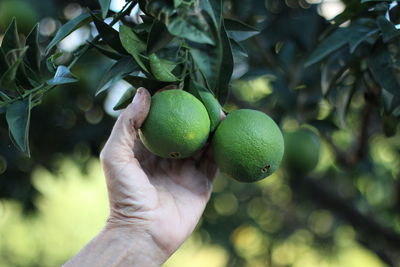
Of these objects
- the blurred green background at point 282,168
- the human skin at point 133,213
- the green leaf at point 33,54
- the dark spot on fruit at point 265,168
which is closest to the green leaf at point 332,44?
the blurred green background at point 282,168

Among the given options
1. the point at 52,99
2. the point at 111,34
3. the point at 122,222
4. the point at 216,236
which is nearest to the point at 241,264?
the point at 216,236

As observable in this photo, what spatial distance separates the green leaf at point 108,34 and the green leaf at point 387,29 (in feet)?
2.46

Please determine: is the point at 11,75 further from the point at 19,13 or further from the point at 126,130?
the point at 19,13

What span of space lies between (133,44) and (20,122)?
0.33 metres

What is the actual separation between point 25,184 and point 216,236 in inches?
64.1

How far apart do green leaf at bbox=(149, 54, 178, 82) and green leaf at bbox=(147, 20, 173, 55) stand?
Answer: 0.12m

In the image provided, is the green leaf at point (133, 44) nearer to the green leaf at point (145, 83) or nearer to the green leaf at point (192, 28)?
the green leaf at point (145, 83)

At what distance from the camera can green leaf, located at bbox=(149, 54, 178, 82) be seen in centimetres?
130

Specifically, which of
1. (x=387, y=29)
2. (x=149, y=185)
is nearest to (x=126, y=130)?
(x=149, y=185)

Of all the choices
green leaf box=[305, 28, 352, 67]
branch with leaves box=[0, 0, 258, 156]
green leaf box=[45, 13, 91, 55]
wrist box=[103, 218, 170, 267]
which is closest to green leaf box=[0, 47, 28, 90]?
branch with leaves box=[0, 0, 258, 156]

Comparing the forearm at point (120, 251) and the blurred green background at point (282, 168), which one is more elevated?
the forearm at point (120, 251)

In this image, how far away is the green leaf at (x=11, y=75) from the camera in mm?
1188

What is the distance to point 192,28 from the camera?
1.05m

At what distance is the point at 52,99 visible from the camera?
274 centimetres
